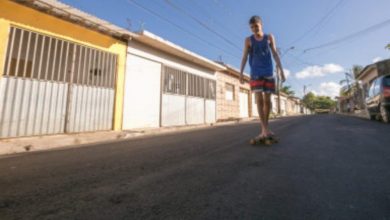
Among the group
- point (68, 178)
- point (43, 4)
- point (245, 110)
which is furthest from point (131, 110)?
point (245, 110)

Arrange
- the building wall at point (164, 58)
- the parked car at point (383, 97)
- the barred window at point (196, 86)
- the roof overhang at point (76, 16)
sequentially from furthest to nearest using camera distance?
the barred window at point (196, 86) → the building wall at point (164, 58) → the parked car at point (383, 97) → the roof overhang at point (76, 16)

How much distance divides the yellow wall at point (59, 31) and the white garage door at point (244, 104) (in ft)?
39.0

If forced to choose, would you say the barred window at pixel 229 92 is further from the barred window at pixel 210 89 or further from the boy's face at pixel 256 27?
the boy's face at pixel 256 27

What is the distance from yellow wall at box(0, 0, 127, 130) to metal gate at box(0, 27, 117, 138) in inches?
5.3

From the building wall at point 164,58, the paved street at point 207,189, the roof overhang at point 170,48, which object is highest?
the roof overhang at point 170,48

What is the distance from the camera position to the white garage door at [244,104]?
56.5 feet

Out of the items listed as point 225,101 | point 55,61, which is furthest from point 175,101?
point 225,101

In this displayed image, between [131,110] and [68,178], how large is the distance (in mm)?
6108

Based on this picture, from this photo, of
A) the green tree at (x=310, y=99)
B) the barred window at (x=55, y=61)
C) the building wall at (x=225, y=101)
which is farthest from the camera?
the green tree at (x=310, y=99)

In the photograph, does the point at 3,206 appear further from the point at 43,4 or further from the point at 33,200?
the point at 43,4

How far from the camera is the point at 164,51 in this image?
9.34 m

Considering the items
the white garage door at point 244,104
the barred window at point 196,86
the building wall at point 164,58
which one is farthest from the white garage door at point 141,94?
the white garage door at point 244,104

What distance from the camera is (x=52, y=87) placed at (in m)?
5.26

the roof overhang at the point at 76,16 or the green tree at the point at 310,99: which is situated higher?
the green tree at the point at 310,99
